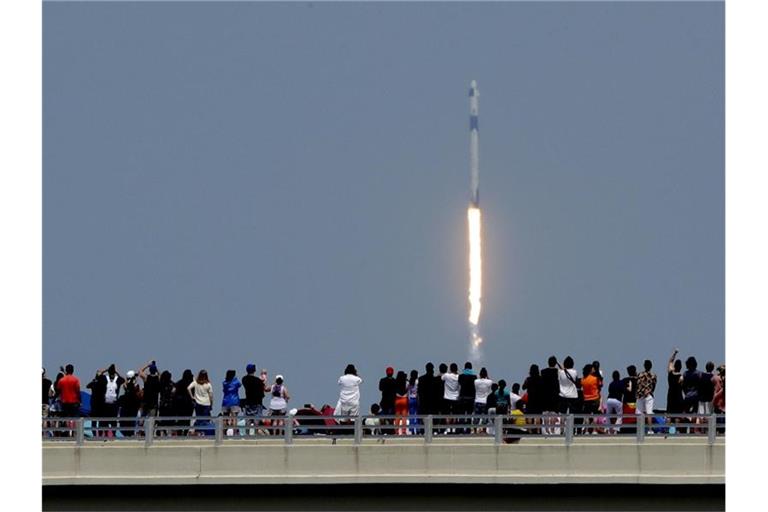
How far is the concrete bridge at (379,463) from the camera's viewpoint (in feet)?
113

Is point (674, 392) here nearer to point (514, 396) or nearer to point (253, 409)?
point (514, 396)

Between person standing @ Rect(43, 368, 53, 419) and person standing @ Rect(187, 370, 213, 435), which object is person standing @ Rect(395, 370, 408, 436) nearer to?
person standing @ Rect(187, 370, 213, 435)

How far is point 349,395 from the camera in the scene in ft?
128

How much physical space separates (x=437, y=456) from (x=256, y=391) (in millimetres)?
5835

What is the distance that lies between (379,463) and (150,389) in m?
7.17

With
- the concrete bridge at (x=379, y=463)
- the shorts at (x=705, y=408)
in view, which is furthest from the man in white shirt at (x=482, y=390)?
the concrete bridge at (x=379, y=463)

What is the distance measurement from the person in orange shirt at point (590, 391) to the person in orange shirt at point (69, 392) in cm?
1059

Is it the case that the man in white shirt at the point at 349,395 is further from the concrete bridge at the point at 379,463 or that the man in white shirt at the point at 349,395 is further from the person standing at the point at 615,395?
the person standing at the point at 615,395

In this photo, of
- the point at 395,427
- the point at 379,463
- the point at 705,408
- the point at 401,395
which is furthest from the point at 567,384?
the point at 379,463

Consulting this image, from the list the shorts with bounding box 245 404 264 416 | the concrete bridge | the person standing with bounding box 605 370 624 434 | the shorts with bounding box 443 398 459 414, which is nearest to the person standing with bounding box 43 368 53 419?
the shorts with bounding box 245 404 264 416

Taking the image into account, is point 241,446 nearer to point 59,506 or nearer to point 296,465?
point 296,465

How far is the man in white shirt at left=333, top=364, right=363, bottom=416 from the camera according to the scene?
39000mm

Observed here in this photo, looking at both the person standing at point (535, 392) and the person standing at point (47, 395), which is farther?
the person standing at point (47, 395)
